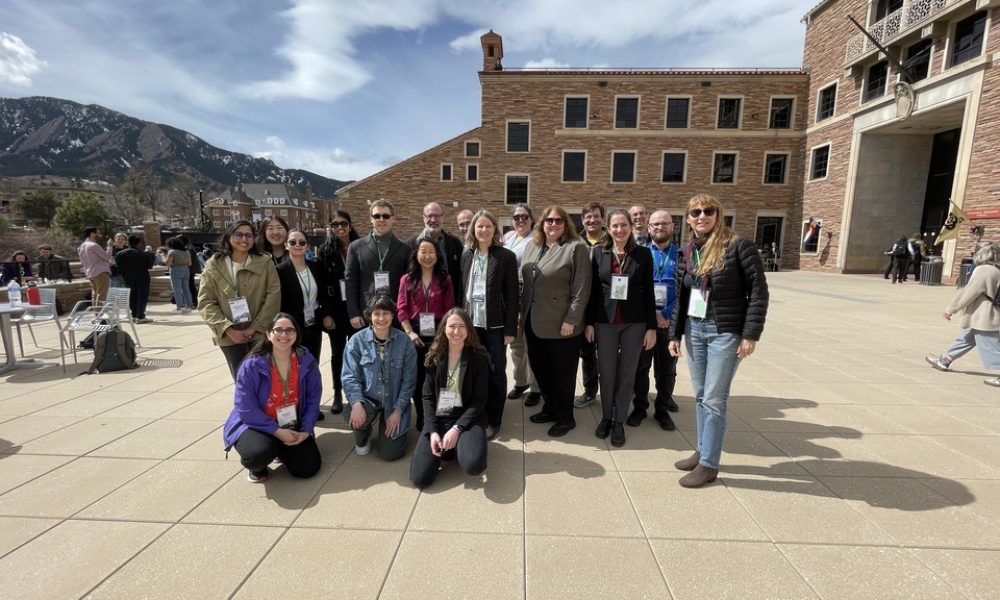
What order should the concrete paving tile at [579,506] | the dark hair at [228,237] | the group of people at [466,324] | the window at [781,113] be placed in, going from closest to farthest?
the concrete paving tile at [579,506], the group of people at [466,324], the dark hair at [228,237], the window at [781,113]

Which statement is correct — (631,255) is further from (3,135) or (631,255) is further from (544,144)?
(3,135)

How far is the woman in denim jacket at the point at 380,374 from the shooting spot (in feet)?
10.0

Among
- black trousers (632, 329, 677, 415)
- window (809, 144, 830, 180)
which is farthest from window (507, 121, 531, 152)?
black trousers (632, 329, 677, 415)

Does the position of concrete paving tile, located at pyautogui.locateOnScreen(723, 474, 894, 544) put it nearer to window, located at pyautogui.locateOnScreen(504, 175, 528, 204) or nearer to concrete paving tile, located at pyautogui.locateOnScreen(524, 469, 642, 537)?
concrete paving tile, located at pyautogui.locateOnScreen(524, 469, 642, 537)

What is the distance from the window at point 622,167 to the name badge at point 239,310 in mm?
23726

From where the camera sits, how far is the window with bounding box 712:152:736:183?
23.6 meters

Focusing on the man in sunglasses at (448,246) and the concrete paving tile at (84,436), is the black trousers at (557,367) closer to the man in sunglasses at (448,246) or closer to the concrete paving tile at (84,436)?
the man in sunglasses at (448,246)

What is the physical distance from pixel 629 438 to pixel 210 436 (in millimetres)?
3451

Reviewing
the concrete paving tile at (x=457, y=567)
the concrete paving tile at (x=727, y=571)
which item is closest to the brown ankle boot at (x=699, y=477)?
the concrete paving tile at (x=727, y=571)

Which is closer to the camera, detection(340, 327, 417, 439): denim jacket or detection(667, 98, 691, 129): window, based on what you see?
detection(340, 327, 417, 439): denim jacket

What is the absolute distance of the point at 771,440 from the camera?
3314 mm

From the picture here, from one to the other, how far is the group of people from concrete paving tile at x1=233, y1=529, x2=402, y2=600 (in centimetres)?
55

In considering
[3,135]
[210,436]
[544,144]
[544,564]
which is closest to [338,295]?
[210,436]

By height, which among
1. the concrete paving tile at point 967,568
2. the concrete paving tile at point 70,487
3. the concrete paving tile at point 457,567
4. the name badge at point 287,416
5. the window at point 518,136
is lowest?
the concrete paving tile at point 70,487
